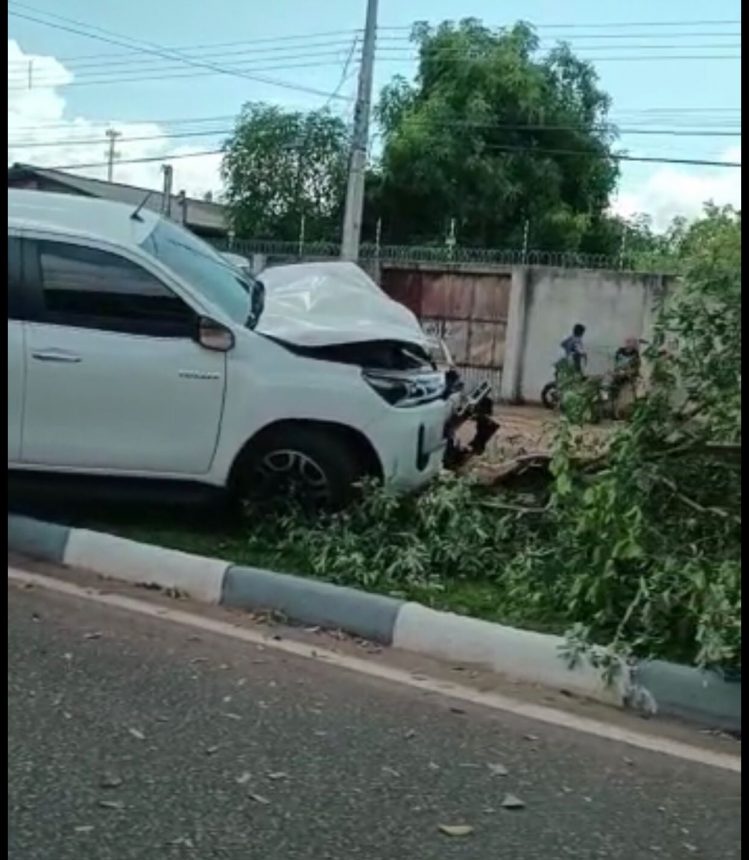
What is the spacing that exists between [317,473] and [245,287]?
1.33m

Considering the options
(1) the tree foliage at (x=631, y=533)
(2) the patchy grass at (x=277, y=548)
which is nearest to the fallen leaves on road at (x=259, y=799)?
(1) the tree foliage at (x=631, y=533)

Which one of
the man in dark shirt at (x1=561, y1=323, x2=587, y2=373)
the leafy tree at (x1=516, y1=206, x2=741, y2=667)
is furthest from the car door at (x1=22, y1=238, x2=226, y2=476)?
the man in dark shirt at (x1=561, y1=323, x2=587, y2=373)

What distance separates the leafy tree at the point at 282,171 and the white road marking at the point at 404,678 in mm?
18285

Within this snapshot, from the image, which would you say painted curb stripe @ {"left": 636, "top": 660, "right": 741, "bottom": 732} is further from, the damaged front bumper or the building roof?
the building roof

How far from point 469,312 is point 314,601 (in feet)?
40.3

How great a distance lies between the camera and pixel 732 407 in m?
4.95

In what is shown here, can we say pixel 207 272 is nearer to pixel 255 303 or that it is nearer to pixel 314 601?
pixel 255 303

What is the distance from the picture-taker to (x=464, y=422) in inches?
296

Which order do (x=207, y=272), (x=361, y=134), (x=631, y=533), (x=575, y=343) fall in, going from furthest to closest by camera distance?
1. (x=361, y=134)
2. (x=575, y=343)
3. (x=207, y=272)
4. (x=631, y=533)

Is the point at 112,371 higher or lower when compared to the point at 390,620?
higher

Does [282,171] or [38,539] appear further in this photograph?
[282,171]

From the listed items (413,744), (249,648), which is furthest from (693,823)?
(249,648)

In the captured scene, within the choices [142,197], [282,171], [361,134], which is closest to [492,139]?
[361,134]

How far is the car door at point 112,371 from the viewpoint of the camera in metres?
5.79
